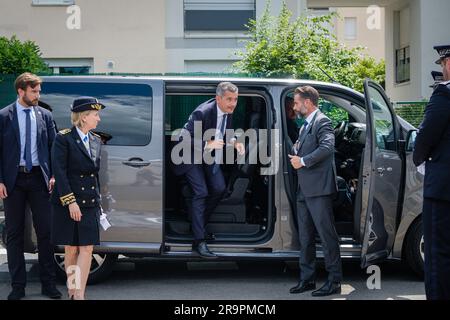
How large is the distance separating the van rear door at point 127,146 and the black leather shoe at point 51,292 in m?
0.63

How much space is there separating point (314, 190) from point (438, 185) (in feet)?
5.54

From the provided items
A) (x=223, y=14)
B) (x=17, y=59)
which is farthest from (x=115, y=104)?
(x=223, y=14)

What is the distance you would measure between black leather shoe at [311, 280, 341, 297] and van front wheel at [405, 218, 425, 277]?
89cm

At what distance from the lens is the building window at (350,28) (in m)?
56.3

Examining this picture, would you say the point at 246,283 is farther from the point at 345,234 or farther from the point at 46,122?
the point at 46,122

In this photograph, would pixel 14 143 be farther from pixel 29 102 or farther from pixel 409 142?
pixel 409 142

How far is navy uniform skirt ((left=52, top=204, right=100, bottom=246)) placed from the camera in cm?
577

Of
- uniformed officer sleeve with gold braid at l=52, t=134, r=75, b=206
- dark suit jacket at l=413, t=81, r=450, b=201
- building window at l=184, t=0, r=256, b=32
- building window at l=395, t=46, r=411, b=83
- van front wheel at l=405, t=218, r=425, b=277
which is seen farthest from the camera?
building window at l=395, t=46, r=411, b=83

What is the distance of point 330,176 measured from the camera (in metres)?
6.55

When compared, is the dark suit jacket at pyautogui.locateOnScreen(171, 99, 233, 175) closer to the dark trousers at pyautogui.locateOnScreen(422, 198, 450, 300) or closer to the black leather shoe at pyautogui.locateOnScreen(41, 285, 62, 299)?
the black leather shoe at pyautogui.locateOnScreen(41, 285, 62, 299)

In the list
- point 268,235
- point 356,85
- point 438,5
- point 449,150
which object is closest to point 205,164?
point 268,235

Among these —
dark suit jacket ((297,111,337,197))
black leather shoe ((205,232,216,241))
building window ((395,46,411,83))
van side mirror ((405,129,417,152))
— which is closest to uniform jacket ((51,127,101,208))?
black leather shoe ((205,232,216,241))

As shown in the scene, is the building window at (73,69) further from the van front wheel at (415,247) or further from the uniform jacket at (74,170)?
the van front wheel at (415,247)

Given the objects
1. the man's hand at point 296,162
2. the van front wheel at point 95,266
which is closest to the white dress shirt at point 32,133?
the van front wheel at point 95,266
